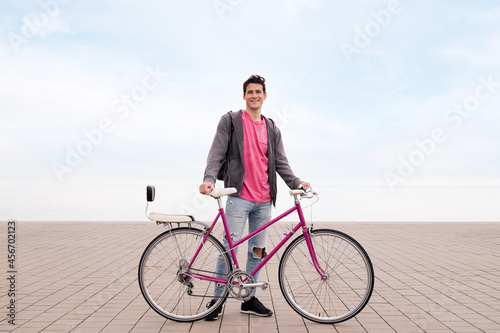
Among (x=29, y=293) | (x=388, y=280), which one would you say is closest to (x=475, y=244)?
(x=388, y=280)

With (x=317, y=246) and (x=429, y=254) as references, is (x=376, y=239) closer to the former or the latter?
(x=429, y=254)

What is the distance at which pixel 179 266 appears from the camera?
3.99 meters

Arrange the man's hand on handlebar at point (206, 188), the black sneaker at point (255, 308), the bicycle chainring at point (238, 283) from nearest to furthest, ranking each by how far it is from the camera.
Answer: the man's hand on handlebar at point (206, 188)
the bicycle chainring at point (238, 283)
the black sneaker at point (255, 308)

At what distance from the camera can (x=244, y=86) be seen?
4.23 metres

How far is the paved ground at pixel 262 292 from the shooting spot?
12.9 feet

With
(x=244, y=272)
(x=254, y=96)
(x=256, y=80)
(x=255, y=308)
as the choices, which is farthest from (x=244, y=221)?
(x=256, y=80)

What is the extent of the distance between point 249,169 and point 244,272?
883 millimetres

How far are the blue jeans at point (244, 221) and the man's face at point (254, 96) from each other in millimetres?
839

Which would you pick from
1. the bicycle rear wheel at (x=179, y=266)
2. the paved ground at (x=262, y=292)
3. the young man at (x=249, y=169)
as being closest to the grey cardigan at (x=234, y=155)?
the young man at (x=249, y=169)

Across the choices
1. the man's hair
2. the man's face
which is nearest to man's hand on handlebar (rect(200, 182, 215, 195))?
the man's face

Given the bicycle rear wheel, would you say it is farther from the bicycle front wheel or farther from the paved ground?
the bicycle front wheel

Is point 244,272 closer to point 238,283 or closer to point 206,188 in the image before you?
point 238,283

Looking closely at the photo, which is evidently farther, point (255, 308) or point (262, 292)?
point (262, 292)

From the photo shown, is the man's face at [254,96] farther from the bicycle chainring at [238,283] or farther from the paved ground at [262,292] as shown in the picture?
the paved ground at [262,292]
